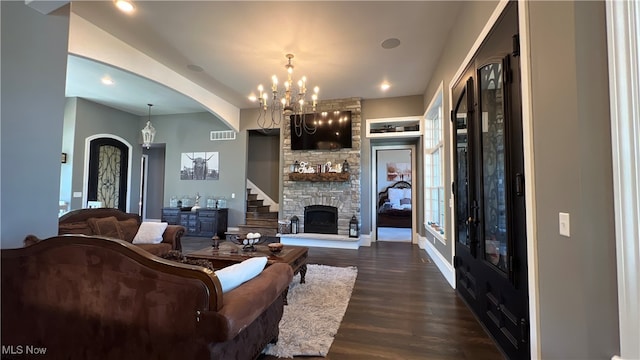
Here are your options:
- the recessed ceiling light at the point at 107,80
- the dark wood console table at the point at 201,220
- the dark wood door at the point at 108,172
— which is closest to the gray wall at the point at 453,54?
the dark wood console table at the point at 201,220

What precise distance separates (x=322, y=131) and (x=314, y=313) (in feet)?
14.7

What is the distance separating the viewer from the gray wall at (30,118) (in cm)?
203

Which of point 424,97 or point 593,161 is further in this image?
point 424,97

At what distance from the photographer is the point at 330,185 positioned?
636cm

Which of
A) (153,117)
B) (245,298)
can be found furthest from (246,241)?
(153,117)

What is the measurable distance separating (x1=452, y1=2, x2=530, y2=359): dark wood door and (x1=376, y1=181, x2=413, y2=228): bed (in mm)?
5807

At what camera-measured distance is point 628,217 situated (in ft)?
3.23

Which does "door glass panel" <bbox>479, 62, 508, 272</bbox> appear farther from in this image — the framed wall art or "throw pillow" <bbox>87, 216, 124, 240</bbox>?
the framed wall art

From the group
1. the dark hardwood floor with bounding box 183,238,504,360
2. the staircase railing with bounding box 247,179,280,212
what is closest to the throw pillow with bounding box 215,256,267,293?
the dark hardwood floor with bounding box 183,238,504,360

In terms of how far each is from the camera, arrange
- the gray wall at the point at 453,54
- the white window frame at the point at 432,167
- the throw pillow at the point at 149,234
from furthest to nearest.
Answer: the white window frame at the point at 432,167 → the throw pillow at the point at 149,234 → the gray wall at the point at 453,54

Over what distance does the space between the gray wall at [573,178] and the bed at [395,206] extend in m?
7.36

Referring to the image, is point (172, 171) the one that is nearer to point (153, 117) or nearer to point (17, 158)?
point (153, 117)

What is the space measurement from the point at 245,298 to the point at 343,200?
489 cm

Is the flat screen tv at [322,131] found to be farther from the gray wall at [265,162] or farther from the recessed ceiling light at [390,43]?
the recessed ceiling light at [390,43]
